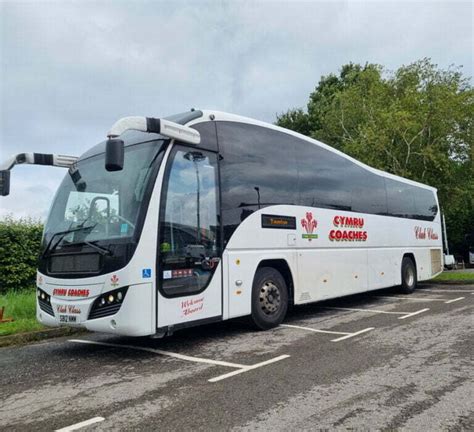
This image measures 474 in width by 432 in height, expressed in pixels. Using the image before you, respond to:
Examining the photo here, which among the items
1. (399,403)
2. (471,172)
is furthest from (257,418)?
(471,172)

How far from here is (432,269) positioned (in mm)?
14977

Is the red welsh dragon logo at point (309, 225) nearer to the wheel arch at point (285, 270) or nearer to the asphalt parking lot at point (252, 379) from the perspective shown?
the wheel arch at point (285, 270)

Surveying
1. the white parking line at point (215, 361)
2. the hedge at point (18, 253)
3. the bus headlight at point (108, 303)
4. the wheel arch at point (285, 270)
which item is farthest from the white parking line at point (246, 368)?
the hedge at point (18, 253)

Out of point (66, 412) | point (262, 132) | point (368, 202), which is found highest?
point (262, 132)

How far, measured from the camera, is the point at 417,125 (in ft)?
64.3

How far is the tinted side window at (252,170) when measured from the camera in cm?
760

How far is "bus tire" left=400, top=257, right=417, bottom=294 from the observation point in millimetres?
13258

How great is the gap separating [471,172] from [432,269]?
34.5 feet

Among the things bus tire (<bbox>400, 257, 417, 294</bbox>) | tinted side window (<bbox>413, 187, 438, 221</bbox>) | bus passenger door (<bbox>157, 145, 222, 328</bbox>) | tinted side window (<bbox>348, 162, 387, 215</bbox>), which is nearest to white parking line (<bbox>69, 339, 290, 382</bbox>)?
bus passenger door (<bbox>157, 145, 222, 328</bbox>)

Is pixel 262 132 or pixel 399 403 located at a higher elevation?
pixel 262 132

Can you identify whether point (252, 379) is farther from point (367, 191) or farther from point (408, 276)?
point (408, 276)

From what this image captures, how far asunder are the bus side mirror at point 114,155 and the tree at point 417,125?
51.5 ft

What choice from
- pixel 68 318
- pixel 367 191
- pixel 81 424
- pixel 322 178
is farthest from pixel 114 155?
pixel 367 191

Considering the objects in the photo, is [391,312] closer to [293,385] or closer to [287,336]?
[287,336]
